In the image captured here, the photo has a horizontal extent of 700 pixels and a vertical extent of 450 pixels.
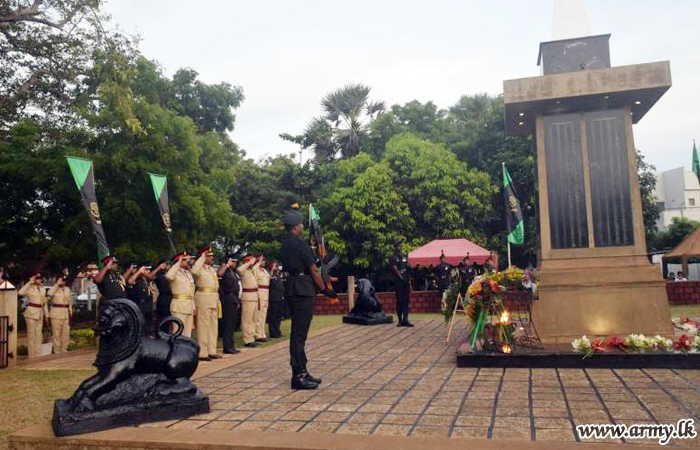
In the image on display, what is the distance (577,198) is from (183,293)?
21.7 feet

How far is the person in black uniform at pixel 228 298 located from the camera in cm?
1007

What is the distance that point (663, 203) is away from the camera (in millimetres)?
45125

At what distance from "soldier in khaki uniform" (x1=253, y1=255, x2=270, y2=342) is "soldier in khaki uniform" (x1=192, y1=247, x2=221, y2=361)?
1993 millimetres

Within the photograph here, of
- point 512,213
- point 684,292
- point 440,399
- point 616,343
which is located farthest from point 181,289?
point 684,292

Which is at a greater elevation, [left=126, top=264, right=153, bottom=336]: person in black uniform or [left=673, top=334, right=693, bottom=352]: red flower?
[left=126, top=264, right=153, bottom=336]: person in black uniform

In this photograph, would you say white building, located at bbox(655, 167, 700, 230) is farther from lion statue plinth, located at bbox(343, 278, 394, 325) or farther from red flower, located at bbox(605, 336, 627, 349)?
red flower, located at bbox(605, 336, 627, 349)

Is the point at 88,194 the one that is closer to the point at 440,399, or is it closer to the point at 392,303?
the point at 440,399

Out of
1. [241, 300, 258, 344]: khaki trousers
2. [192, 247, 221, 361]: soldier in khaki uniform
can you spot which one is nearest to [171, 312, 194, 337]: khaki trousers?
[192, 247, 221, 361]: soldier in khaki uniform

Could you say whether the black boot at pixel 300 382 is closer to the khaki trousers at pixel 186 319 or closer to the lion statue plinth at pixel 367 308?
the khaki trousers at pixel 186 319

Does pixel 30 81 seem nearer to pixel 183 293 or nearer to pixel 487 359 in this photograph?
pixel 183 293

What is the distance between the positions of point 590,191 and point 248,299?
6.63m

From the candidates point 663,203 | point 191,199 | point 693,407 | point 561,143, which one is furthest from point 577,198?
point 663,203

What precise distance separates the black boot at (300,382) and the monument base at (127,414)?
4.00 ft

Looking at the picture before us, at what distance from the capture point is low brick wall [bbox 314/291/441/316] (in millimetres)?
19663
